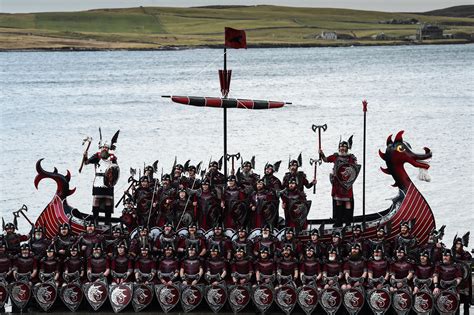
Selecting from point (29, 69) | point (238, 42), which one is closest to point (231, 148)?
point (238, 42)

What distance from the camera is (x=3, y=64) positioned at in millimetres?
115500

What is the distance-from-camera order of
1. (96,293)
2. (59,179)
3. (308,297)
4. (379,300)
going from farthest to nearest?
(59,179) < (96,293) < (308,297) < (379,300)

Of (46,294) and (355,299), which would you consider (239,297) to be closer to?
(355,299)

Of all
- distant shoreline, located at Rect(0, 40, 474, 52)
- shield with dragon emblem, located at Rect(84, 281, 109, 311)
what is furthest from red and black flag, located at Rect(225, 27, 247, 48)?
distant shoreline, located at Rect(0, 40, 474, 52)

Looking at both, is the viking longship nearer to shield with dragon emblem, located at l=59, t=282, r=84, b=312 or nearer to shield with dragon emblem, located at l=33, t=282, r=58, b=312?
shield with dragon emblem, located at l=59, t=282, r=84, b=312

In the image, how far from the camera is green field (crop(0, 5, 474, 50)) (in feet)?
402

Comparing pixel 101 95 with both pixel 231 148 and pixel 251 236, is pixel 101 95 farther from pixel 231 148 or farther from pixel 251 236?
pixel 251 236

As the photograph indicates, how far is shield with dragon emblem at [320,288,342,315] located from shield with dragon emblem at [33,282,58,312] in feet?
14.6

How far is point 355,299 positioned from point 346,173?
10.2ft

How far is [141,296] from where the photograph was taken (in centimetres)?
2077

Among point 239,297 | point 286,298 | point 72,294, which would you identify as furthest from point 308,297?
point 72,294

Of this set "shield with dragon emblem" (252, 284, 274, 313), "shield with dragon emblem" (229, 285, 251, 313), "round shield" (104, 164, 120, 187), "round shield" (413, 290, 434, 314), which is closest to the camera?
"round shield" (413, 290, 434, 314)

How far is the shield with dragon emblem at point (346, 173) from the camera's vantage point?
73.8 feet

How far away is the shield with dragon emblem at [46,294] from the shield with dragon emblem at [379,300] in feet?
17.0
